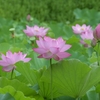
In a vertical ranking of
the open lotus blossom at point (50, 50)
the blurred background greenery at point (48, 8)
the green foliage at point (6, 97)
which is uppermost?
the open lotus blossom at point (50, 50)

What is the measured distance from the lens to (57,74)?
1.00 metres

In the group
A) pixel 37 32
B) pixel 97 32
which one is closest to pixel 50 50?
pixel 97 32

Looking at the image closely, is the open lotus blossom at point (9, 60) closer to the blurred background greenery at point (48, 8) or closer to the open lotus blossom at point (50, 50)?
the open lotus blossom at point (50, 50)

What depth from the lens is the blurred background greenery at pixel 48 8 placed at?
5.91m

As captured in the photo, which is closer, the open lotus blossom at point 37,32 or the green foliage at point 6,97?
the green foliage at point 6,97

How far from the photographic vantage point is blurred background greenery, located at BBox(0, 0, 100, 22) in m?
5.91

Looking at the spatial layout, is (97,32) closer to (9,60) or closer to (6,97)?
(9,60)

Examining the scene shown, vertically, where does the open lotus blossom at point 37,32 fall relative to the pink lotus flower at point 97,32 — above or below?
below

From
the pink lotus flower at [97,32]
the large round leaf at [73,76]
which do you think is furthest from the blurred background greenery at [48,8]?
the large round leaf at [73,76]

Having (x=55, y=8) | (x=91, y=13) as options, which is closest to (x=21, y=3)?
(x=55, y=8)

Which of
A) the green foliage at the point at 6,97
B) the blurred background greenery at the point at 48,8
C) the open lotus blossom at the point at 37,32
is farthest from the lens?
the blurred background greenery at the point at 48,8

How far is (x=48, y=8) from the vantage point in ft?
21.5

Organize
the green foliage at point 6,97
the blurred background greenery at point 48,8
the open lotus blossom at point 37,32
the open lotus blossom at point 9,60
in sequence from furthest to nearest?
the blurred background greenery at point 48,8 → the open lotus blossom at point 37,32 → the open lotus blossom at point 9,60 → the green foliage at point 6,97

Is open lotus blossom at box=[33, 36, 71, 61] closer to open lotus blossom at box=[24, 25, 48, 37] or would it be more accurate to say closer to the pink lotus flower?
the pink lotus flower
